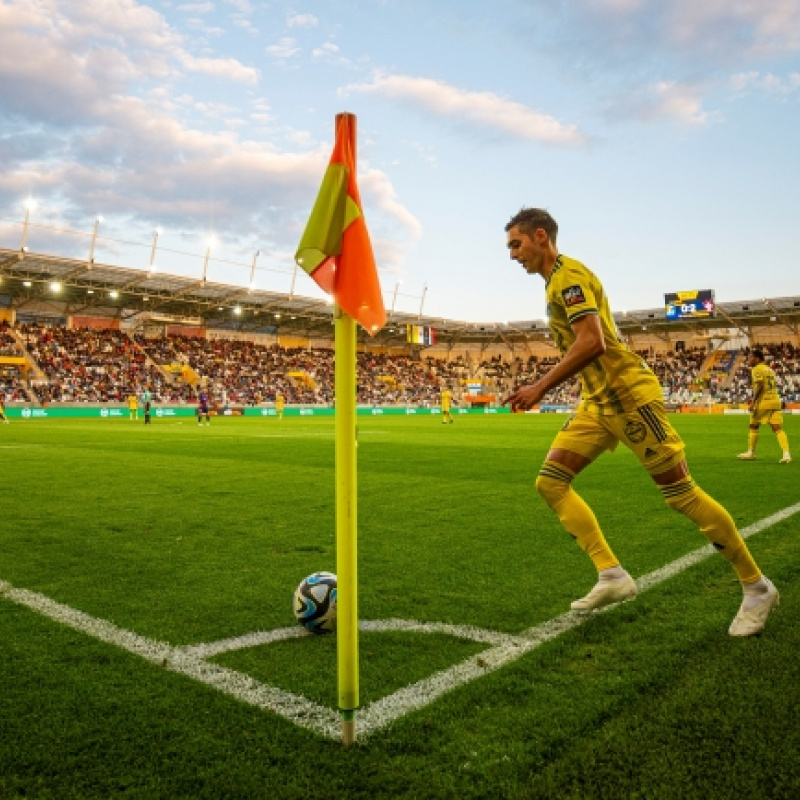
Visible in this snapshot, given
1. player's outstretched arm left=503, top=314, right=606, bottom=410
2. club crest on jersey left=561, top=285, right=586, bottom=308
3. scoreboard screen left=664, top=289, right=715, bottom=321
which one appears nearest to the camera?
player's outstretched arm left=503, top=314, right=606, bottom=410

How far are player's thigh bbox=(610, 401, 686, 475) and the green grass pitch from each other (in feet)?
2.86

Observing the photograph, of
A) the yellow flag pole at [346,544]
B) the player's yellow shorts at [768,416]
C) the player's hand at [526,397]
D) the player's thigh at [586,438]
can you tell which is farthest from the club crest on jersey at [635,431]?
the player's yellow shorts at [768,416]

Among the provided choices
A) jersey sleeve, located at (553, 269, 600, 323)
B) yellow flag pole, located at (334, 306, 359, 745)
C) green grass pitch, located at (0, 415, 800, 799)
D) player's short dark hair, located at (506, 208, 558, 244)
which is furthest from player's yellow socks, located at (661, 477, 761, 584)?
yellow flag pole, located at (334, 306, 359, 745)

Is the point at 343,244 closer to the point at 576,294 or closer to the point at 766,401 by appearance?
the point at 576,294

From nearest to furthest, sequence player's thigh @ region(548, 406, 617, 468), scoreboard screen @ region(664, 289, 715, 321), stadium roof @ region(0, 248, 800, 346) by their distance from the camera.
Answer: player's thigh @ region(548, 406, 617, 468) → stadium roof @ region(0, 248, 800, 346) → scoreboard screen @ region(664, 289, 715, 321)

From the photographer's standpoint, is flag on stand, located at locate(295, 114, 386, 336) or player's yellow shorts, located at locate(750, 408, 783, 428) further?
player's yellow shorts, located at locate(750, 408, 783, 428)

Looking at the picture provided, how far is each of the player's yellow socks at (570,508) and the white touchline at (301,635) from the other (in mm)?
358

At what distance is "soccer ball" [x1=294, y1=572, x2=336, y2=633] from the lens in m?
3.58

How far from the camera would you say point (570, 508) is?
411cm

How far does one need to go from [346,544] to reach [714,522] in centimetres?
234

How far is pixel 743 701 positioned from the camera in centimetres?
264

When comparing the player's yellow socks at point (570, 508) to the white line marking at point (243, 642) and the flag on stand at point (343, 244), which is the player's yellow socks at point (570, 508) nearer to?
the white line marking at point (243, 642)

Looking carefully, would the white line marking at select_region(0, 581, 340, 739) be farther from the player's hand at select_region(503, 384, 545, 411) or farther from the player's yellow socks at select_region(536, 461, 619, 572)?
the player's yellow socks at select_region(536, 461, 619, 572)

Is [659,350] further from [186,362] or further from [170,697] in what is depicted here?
[170,697]
